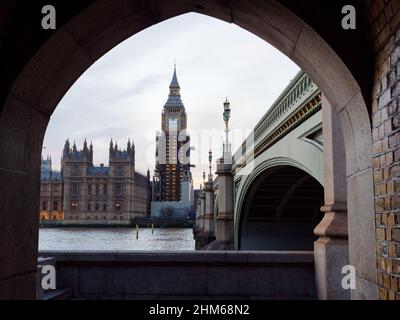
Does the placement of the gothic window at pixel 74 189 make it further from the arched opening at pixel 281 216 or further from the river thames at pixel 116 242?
the arched opening at pixel 281 216

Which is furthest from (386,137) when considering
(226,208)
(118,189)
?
(118,189)

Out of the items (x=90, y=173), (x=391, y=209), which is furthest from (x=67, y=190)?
(x=391, y=209)

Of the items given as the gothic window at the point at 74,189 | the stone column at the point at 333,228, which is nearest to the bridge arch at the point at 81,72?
the stone column at the point at 333,228

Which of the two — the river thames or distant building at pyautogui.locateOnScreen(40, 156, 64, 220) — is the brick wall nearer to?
the river thames

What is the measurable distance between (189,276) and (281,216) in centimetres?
2420

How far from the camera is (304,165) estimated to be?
1316 centimetres

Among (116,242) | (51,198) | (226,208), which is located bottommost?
(116,242)

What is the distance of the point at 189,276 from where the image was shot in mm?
7074

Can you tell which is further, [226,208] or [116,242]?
[116,242]

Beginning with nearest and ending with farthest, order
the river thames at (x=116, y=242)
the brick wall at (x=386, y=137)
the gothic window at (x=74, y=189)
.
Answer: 1. the brick wall at (x=386, y=137)
2. the river thames at (x=116, y=242)
3. the gothic window at (x=74, y=189)

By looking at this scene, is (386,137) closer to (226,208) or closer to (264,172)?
(264,172)

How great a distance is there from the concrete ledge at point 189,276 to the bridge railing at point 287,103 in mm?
4620

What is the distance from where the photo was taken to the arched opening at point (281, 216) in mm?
26656

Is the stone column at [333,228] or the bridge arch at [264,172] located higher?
the bridge arch at [264,172]
